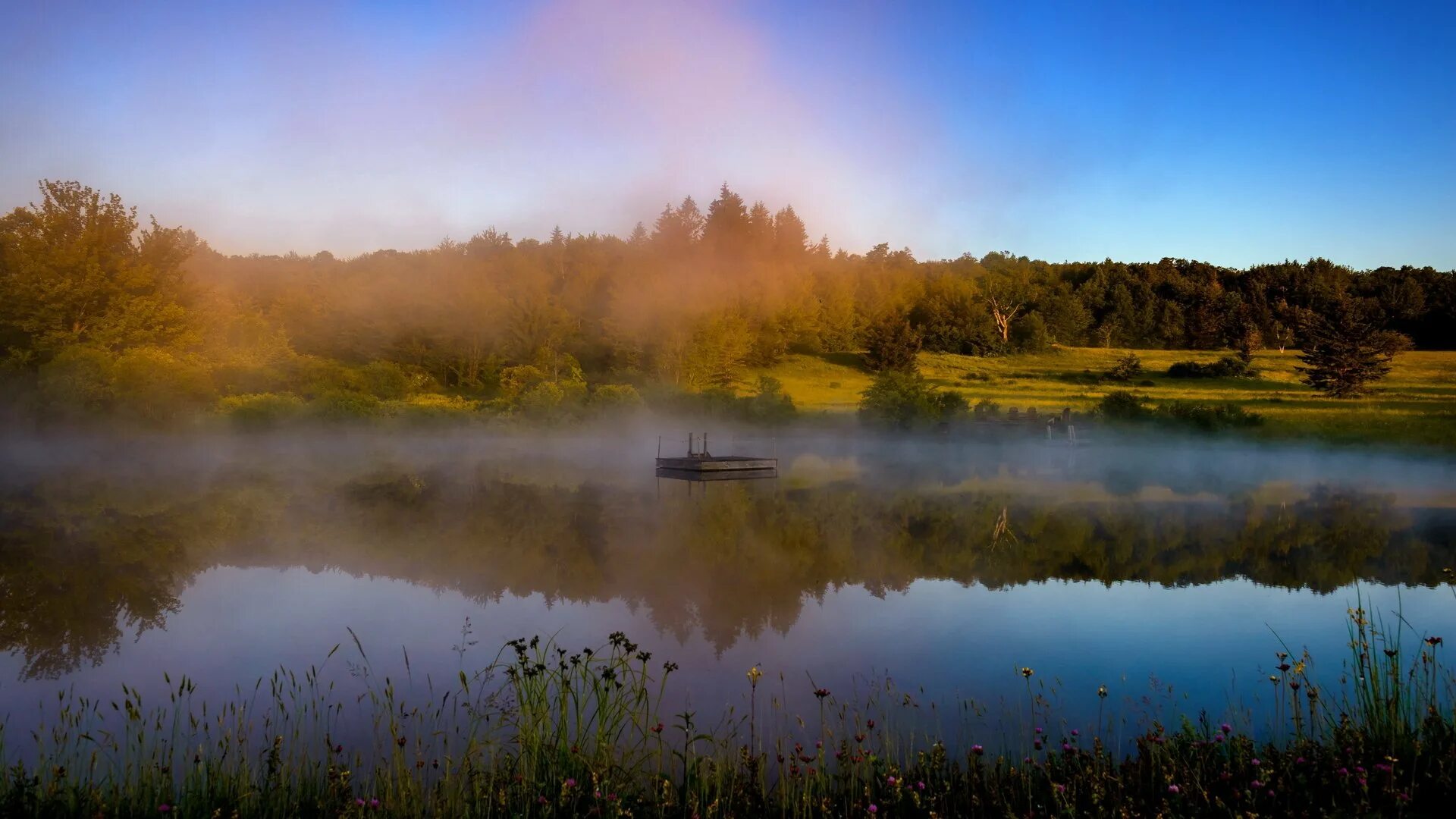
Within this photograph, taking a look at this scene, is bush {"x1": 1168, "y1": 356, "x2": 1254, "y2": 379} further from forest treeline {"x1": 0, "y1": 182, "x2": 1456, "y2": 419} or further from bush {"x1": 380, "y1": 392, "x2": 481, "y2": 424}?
bush {"x1": 380, "y1": 392, "x2": 481, "y2": 424}

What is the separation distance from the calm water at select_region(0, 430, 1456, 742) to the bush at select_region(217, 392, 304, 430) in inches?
443

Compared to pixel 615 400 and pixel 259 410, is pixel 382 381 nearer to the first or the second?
pixel 259 410

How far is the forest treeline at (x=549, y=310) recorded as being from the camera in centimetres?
3941

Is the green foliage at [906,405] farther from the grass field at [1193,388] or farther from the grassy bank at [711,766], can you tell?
the grassy bank at [711,766]

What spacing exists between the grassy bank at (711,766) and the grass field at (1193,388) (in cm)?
3291

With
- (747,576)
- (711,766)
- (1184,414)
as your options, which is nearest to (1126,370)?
(1184,414)

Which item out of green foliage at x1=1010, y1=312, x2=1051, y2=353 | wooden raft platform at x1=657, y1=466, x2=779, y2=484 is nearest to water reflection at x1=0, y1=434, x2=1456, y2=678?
wooden raft platform at x1=657, y1=466, x2=779, y2=484

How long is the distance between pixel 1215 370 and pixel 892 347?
1768 cm

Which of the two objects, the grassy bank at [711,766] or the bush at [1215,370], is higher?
the bush at [1215,370]

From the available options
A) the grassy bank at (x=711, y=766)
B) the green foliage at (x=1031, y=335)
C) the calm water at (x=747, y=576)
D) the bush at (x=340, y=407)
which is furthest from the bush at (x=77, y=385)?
the green foliage at (x=1031, y=335)

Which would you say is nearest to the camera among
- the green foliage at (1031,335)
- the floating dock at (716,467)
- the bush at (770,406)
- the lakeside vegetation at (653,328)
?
the floating dock at (716,467)

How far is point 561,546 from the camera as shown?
50.3 feet

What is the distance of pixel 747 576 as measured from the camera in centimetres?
1299

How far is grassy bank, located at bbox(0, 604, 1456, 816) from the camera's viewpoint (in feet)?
15.6
